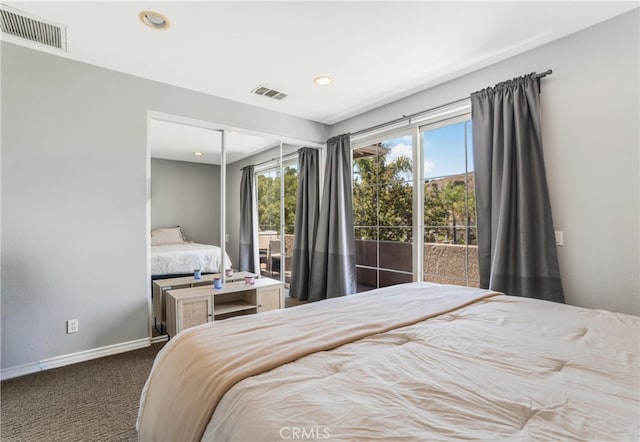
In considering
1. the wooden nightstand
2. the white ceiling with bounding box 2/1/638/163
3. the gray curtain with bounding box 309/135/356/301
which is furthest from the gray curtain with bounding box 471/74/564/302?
the wooden nightstand

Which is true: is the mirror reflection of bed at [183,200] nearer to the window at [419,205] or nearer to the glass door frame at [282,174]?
the glass door frame at [282,174]

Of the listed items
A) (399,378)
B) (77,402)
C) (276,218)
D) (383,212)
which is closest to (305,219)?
(276,218)

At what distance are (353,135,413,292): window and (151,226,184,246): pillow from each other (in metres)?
2.07

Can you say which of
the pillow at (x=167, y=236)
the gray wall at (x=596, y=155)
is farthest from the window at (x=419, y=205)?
the pillow at (x=167, y=236)

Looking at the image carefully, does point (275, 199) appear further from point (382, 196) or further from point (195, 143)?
point (382, 196)

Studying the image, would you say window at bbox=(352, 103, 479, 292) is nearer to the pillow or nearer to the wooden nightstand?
the wooden nightstand

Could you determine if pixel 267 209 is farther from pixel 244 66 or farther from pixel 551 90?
pixel 551 90

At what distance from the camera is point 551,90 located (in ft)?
7.59

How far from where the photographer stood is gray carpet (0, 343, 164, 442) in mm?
1664

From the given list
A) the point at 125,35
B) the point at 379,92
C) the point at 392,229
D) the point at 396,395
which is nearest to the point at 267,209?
the point at 392,229

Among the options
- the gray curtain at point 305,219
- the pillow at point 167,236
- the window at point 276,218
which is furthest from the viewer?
the gray curtain at point 305,219

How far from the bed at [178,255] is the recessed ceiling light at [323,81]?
2.05 meters

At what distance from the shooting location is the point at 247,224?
3734mm

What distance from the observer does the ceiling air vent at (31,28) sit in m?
2.05
